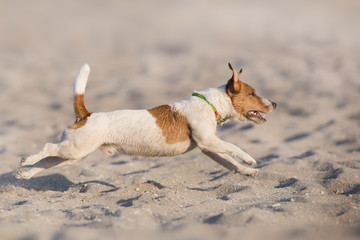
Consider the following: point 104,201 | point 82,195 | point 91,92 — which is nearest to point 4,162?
point 82,195

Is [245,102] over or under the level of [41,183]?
over

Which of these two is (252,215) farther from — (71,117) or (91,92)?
(91,92)

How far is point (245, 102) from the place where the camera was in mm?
5820

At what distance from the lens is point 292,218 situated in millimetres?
4098

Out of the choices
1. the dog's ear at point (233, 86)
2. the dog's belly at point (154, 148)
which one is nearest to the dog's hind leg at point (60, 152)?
the dog's belly at point (154, 148)

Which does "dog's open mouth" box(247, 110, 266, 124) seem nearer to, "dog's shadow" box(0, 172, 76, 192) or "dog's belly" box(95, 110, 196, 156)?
"dog's belly" box(95, 110, 196, 156)

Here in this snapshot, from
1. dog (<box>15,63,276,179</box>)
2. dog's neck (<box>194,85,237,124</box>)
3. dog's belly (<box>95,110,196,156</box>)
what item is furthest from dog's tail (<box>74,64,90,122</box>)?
dog's neck (<box>194,85,237,124</box>)

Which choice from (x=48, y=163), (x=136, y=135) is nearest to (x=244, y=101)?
(x=136, y=135)

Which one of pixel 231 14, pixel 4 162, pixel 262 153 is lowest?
pixel 262 153

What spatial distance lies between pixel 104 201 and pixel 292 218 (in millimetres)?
2139

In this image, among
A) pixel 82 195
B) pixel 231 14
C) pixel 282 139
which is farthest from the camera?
pixel 231 14

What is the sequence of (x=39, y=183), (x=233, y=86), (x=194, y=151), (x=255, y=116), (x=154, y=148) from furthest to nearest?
(x=194, y=151)
(x=39, y=183)
(x=255, y=116)
(x=233, y=86)
(x=154, y=148)

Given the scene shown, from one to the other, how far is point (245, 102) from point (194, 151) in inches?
119

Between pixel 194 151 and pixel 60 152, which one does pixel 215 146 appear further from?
pixel 194 151
